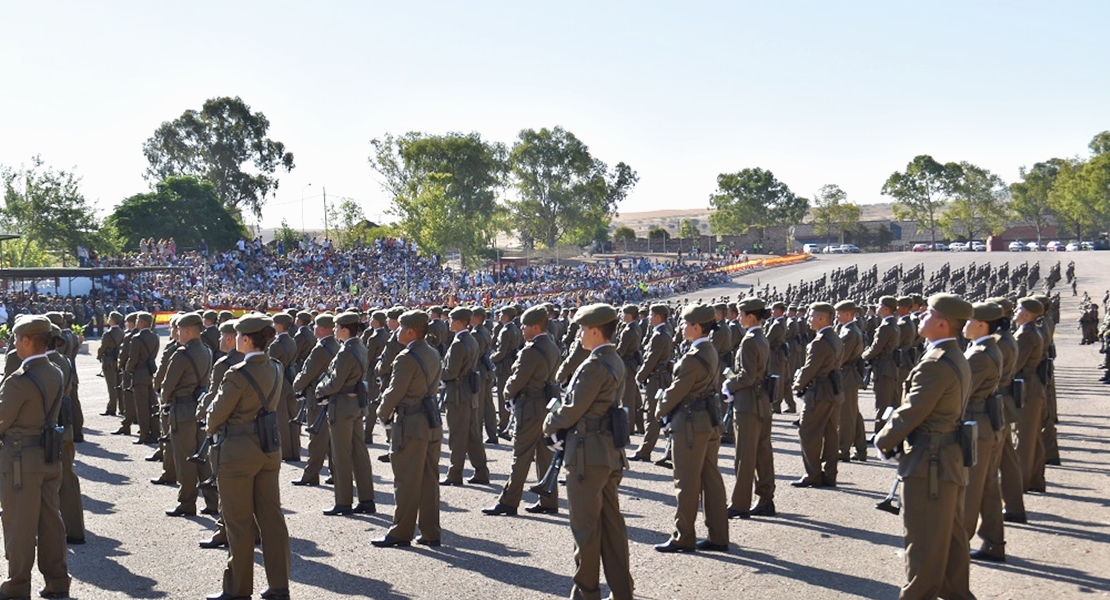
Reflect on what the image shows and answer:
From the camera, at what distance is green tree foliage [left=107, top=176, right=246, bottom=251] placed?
69.9 meters

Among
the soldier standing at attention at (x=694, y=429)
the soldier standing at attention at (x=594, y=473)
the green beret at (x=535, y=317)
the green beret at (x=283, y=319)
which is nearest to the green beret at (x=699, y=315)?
the soldier standing at attention at (x=694, y=429)

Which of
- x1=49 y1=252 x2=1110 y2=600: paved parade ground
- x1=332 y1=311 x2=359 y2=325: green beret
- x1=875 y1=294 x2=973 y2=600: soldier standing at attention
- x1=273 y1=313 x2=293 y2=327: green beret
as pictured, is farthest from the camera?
x1=273 y1=313 x2=293 y2=327: green beret

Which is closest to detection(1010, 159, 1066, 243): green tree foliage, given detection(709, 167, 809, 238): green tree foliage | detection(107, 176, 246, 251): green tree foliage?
detection(709, 167, 809, 238): green tree foliage

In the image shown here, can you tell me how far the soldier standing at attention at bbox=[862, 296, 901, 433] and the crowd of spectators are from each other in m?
23.6

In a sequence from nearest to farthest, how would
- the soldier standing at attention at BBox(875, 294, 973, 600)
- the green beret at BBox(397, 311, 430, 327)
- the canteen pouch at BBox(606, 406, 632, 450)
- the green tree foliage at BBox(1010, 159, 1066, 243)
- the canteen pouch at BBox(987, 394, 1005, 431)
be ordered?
1. the soldier standing at attention at BBox(875, 294, 973, 600)
2. the canteen pouch at BBox(606, 406, 632, 450)
3. the canteen pouch at BBox(987, 394, 1005, 431)
4. the green beret at BBox(397, 311, 430, 327)
5. the green tree foliage at BBox(1010, 159, 1066, 243)

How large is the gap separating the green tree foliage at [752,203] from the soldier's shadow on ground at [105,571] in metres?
117

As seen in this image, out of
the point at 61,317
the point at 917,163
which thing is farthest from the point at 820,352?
the point at 917,163

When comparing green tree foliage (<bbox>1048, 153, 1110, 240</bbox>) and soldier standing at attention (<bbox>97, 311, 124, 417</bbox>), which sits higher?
green tree foliage (<bbox>1048, 153, 1110, 240</bbox>)

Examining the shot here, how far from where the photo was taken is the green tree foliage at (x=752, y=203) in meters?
124

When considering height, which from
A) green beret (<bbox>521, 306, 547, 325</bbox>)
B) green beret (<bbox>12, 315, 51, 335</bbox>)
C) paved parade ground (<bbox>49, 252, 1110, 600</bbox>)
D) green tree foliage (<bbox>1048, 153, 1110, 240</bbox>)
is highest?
green tree foliage (<bbox>1048, 153, 1110, 240</bbox>)

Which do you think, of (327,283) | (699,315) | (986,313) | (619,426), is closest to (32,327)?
(619,426)

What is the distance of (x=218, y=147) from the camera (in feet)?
294

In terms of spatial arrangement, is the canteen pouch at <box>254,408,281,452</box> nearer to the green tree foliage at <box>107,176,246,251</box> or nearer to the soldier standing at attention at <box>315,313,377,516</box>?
the soldier standing at attention at <box>315,313,377,516</box>

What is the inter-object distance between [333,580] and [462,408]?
380cm
